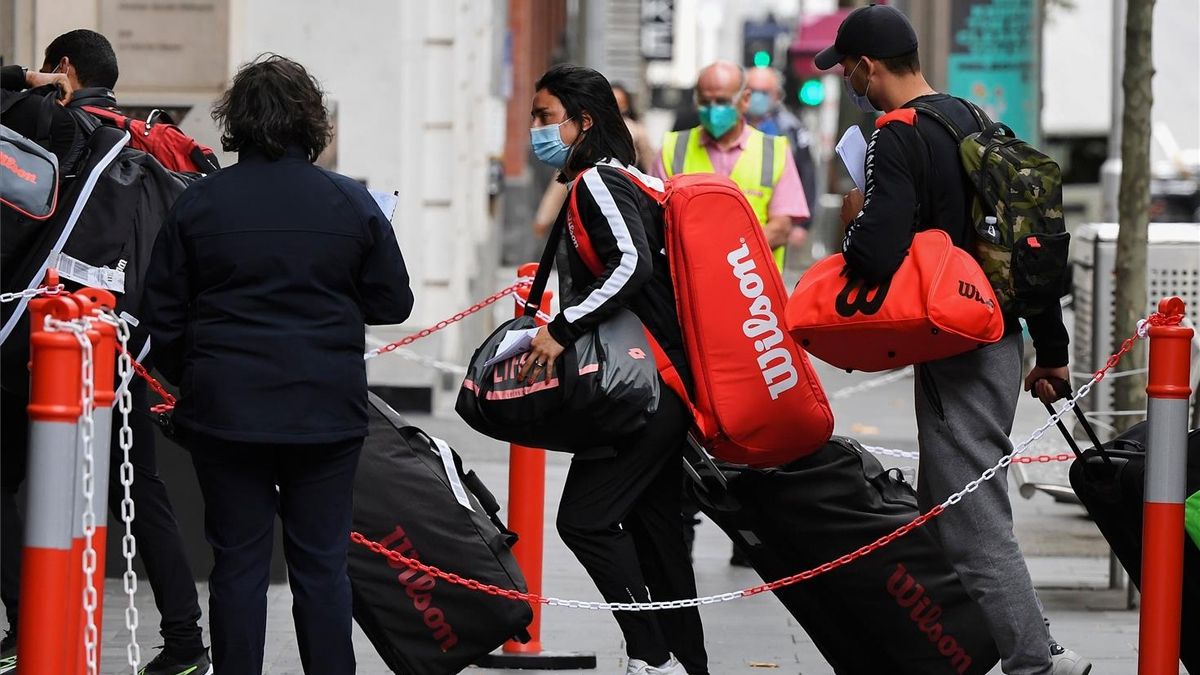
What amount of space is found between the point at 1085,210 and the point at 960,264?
27.5 meters

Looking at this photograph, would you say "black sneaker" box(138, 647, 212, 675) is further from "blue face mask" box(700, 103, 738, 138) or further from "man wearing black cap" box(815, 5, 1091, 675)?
"blue face mask" box(700, 103, 738, 138)

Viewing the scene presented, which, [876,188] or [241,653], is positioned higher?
[876,188]

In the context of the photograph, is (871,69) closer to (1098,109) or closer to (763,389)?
(763,389)

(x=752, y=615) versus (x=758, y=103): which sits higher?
(x=758, y=103)

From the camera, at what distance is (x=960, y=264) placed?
4.91m

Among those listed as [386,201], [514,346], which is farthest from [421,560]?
[386,201]

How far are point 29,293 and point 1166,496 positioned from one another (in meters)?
2.98

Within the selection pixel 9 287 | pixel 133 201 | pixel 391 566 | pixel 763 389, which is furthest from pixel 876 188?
pixel 9 287

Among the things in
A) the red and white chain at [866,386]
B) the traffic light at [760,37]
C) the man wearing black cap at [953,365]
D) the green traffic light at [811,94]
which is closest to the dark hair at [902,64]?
the man wearing black cap at [953,365]

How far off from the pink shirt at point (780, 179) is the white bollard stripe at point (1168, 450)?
321cm

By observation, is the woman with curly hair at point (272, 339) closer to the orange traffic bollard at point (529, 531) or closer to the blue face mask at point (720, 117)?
the orange traffic bollard at point (529, 531)

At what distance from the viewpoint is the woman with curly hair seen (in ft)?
14.8

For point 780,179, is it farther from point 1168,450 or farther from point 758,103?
point 758,103

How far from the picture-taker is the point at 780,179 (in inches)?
316
